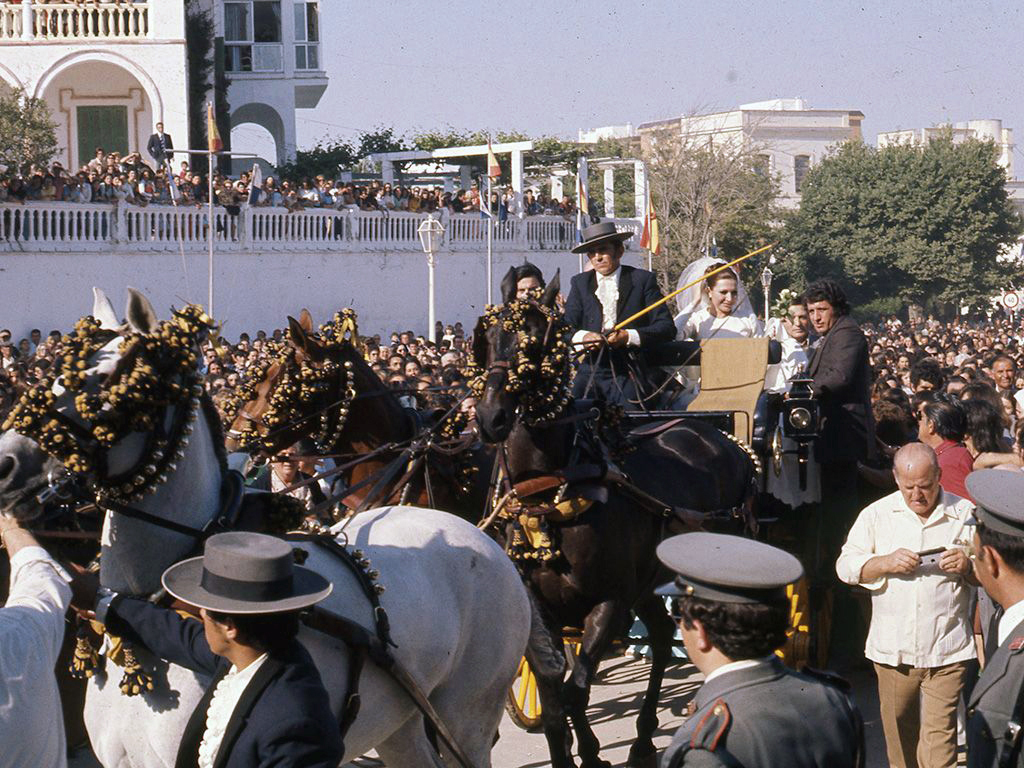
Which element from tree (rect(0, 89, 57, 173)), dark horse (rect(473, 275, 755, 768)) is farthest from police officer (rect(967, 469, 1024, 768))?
tree (rect(0, 89, 57, 173))

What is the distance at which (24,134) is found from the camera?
32.0 meters

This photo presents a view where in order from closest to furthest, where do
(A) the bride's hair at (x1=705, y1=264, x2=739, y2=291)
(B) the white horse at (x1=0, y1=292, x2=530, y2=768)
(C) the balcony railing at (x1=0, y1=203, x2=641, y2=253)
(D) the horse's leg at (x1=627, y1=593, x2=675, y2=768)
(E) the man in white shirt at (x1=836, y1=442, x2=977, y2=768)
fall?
(B) the white horse at (x1=0, y1=292, x2=530, y2=768) < (E) the man in white shirt at (x1=836, y1=442, x2=977, y2=768) < (D) the horse's leg at (x1=627, y1=593, x2=675, y2=768) < (A) the bride's hair at (x1=705, y1=264, x2=739, y2=291) < (C) the balcony railing at (x1=0, y1=203, x2=641, y2=253)

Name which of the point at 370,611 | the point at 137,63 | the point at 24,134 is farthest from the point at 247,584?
the point at 137,63

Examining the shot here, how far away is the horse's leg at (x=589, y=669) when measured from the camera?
23.5 ft

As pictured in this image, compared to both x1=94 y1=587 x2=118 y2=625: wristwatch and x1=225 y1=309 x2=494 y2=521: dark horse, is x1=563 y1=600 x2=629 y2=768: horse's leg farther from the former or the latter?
x1=94 y1=587 x2=118 y2=625: wristwatch

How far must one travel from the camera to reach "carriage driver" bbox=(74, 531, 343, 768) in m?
3.50

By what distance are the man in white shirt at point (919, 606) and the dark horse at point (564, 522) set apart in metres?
1.38

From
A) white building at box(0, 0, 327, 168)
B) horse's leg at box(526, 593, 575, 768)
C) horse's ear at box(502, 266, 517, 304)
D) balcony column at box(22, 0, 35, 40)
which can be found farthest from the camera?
white building at box(0, 0, 327, 168)

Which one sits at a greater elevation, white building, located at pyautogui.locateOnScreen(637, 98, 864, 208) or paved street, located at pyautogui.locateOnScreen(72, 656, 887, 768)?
white building, located at pyautogui.locateOnScreen(637, 98, 864, 208)

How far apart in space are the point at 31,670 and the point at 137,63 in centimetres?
3634

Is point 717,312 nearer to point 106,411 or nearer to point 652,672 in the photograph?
point 652,672

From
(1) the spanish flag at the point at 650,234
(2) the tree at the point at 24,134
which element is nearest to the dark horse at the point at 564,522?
(2) the tree at the point at 24,134

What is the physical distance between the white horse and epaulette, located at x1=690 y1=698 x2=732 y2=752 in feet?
5.17

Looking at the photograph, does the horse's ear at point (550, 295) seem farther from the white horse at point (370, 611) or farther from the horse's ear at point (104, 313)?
the horse's ear at point (104, 313)
